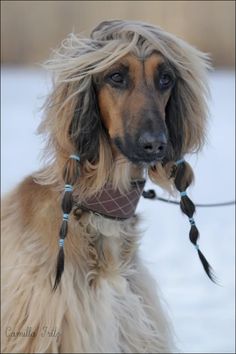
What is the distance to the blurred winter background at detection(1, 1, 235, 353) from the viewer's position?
3412mm

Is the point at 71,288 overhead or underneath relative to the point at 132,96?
underneath

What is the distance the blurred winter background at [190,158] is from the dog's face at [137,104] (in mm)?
266

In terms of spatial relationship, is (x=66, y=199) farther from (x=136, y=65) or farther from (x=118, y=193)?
(x=136, y=65)

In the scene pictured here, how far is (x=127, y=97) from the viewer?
2379mm

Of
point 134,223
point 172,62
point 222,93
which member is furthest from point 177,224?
point 222,93

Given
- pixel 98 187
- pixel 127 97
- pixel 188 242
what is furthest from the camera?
pixel 188 242

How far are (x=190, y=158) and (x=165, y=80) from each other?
25.1 inches

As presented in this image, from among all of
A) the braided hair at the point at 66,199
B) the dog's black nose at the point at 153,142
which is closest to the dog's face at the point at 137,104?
the dog's black nose at the point at 153,142

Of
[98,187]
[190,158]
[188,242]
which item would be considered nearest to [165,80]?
[98,187]

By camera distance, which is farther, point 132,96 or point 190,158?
point 190,158

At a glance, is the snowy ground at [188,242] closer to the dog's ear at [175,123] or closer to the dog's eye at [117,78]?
the dog's ear at [175,123]

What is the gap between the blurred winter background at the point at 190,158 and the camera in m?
3.41

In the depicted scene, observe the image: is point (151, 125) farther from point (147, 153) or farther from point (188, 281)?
point (188, 281)

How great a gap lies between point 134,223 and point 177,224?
6.24 feet
